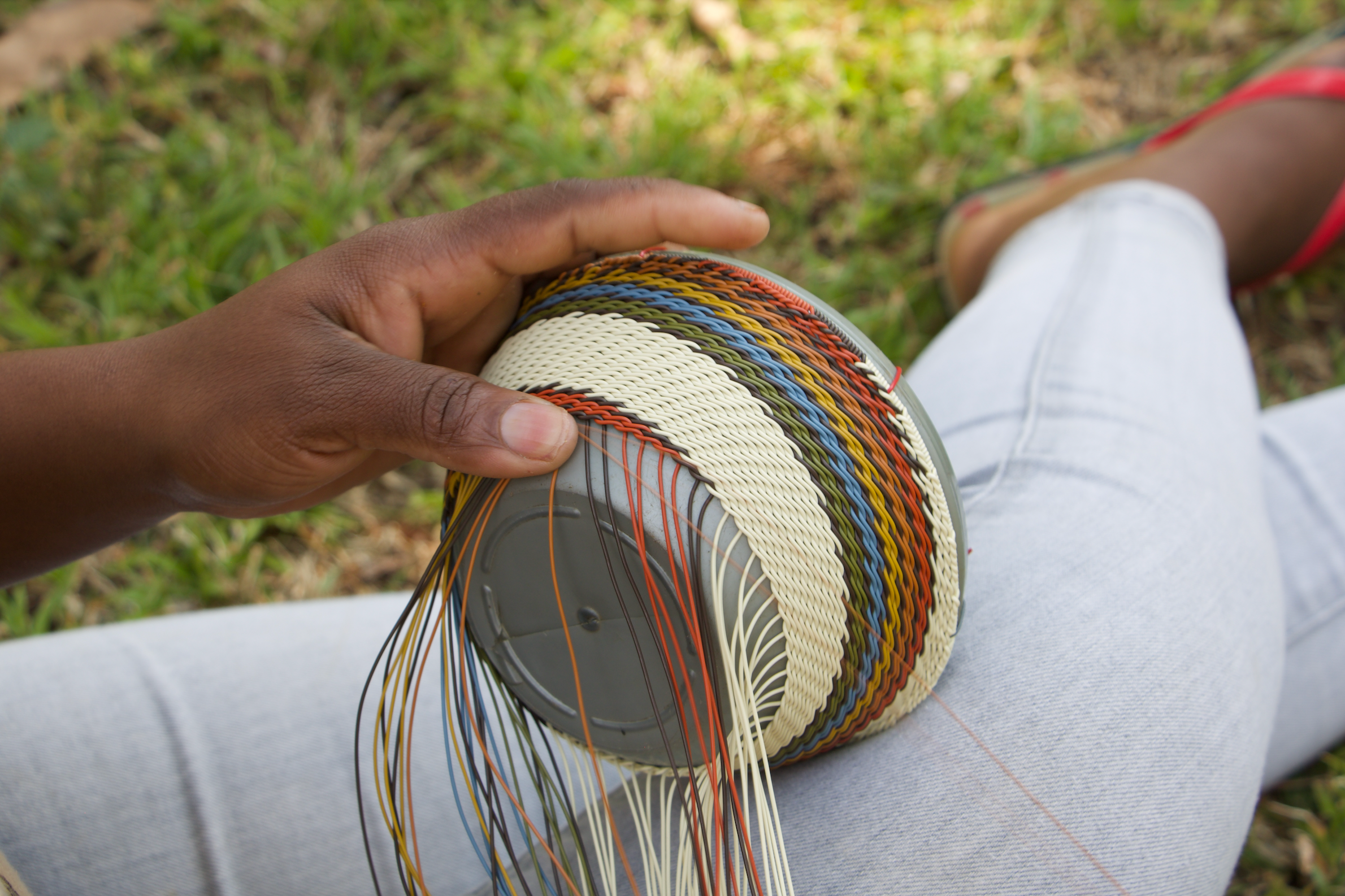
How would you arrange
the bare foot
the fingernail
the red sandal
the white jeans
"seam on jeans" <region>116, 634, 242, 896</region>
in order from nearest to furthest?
1. the fingernail
2. the white jeans
3. "seam on jeans" <region>116, 634, 242, 896</region>
4. the bare foot
5. the red sandal

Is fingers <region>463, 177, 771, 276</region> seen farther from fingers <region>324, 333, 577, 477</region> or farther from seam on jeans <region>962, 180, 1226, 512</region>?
seam on jeans <region>962, 180, 1226, 512</region>

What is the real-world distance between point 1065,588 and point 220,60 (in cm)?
230

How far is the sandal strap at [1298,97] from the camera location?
203 centimetres

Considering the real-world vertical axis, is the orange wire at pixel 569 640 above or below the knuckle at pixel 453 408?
below

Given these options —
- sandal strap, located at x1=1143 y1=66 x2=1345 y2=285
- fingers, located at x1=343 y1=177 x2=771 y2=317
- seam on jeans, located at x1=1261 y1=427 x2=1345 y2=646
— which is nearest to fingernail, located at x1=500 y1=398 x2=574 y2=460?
fingers, located at x1=343 y1=177 x2=771 y2=317

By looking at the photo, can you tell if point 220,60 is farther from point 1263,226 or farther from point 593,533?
point 1263,226

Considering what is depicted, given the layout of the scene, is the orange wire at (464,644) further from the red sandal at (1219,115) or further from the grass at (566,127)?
the red sandal at (1219,115)

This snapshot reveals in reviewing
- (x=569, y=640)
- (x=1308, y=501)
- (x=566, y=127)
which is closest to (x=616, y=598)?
(x=569, y=640)

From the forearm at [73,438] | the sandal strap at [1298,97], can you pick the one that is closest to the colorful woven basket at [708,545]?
the forearm at [73,438]

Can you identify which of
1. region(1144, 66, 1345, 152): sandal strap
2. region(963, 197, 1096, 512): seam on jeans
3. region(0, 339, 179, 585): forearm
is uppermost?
region(0, 339, 179, 585): forearm

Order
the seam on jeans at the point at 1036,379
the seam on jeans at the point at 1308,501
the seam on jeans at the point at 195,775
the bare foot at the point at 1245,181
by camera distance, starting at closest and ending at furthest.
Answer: the seam on jeans at the point at 195,775 → the seam on jeans at the point at 1036,379 → the seam on jeans at the point at 1308,501 → the bare foot at the point at 1245,181

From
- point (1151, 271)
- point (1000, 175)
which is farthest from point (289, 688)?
point (1000, 175)

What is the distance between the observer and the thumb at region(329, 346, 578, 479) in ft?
2.25

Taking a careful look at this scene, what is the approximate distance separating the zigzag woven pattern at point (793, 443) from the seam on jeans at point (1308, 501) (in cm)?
80
